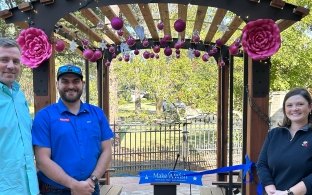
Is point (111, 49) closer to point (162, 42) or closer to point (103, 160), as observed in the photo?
point (162, 42)

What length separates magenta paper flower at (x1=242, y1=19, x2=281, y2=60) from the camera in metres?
3.35

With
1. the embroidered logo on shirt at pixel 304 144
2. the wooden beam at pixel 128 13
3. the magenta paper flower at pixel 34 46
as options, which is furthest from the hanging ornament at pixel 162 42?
the embroidered logo on shirt at pixel 304 144

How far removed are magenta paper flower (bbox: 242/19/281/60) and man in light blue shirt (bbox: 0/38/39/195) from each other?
1921 millimetres

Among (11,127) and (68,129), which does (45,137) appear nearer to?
(68,129)

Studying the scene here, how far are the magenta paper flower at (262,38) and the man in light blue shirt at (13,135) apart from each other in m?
1.92

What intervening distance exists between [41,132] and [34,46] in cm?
102

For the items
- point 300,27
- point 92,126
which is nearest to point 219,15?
point 92,126

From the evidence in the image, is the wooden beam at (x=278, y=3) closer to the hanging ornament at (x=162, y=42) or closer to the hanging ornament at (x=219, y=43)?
the hanging ornament at (x=219, y=43)

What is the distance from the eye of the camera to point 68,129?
279 cm

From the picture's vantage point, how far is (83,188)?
278cm

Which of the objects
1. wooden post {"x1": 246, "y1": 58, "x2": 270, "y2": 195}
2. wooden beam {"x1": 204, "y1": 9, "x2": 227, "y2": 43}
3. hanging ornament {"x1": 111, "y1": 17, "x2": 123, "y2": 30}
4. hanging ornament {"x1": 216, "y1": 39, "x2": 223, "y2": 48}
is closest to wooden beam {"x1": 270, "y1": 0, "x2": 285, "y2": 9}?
wooden post {"x1": 246, "y1": 58, "x2": 270, "y2": 195}

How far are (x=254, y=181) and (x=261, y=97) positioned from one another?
77cm

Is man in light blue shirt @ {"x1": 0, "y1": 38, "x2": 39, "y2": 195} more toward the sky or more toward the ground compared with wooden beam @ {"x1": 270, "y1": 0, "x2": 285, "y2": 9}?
more toward the ground

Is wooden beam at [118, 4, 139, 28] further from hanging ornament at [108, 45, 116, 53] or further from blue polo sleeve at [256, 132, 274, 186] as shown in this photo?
blue polo sleeve at [256, 132, 274, 186]
